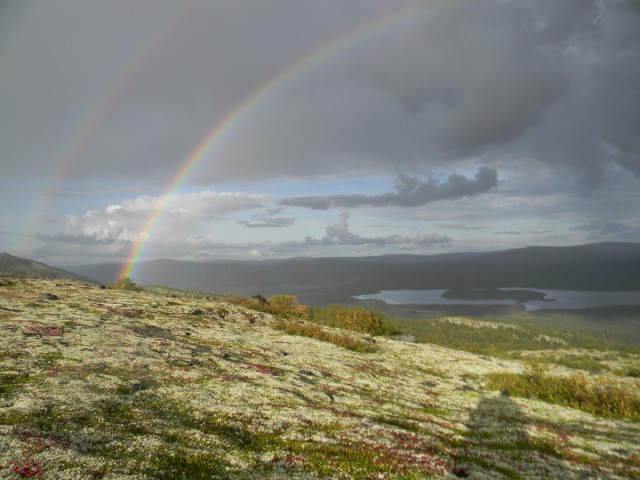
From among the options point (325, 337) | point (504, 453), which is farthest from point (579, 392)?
point (325, 337)

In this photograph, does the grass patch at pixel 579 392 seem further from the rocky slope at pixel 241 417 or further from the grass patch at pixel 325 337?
the grass patch at pixel 325 337

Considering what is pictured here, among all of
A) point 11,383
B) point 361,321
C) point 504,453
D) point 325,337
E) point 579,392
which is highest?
point 11,383

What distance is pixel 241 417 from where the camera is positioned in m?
18.8

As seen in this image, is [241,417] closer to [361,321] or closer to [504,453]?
[504,453]

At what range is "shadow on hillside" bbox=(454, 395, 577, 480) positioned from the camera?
16.5m

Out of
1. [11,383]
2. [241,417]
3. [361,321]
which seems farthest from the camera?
[361,321]

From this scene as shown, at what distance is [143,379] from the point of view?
22359 mm

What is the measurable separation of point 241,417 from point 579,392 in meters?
33.0

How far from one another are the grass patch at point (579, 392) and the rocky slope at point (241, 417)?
2.38 m

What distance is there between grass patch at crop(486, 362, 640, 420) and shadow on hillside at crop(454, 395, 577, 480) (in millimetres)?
10072

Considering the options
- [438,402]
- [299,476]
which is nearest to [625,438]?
[438,402]

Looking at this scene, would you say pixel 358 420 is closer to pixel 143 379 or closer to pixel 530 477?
pixel 530 477

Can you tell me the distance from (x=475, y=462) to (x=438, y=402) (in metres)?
12.5

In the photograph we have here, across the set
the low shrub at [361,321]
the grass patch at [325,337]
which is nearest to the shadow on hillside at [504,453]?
the grass patch at [325,337]
